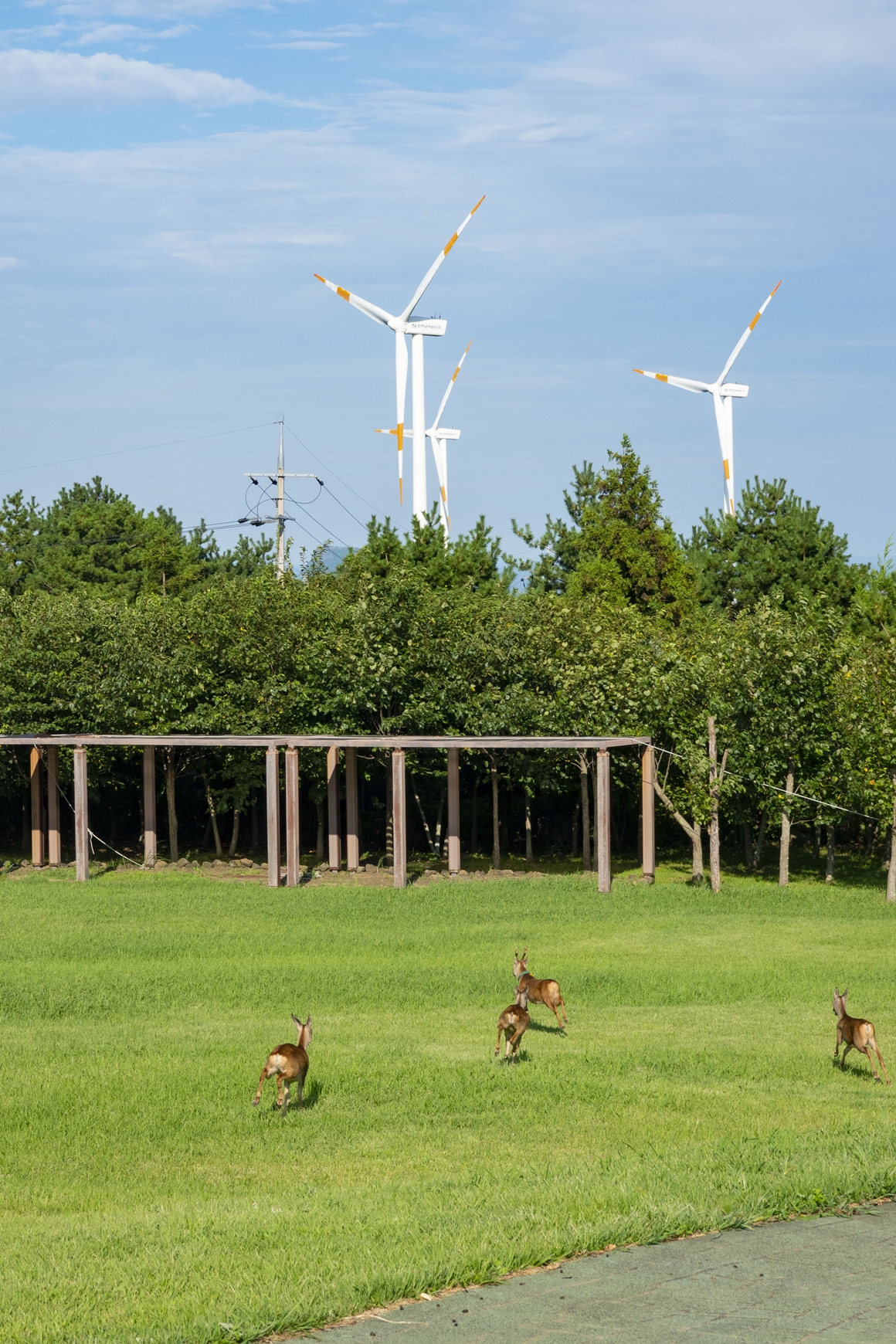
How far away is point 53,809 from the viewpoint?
37281mm

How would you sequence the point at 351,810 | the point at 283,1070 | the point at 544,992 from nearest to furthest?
the point at 283,1070 → the point at 544,992 → the point at 351,810

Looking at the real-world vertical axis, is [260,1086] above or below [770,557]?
below

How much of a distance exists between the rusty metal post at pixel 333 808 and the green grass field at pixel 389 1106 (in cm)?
939

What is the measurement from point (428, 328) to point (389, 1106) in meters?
44.2

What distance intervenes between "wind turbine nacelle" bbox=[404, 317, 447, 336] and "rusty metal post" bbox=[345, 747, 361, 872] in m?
23.2

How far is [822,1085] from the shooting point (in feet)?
44.0

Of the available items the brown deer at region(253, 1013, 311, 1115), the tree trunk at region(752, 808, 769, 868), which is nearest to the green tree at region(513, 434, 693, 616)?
the tree trunk at region(752, 808, 769, 868)

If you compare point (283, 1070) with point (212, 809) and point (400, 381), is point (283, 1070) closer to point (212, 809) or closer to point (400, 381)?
point (212, 809)

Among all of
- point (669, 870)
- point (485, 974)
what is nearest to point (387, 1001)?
point (485, 974)

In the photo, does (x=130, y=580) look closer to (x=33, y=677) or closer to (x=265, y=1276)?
(x=33, y=677)

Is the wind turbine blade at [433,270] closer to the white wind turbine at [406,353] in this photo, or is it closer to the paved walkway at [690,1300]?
the white wind turbine at [406,353]

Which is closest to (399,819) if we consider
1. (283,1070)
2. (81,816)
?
(81,816)

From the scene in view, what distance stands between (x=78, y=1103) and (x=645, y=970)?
32.6ft

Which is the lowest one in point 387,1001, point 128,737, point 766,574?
point 387,1001
